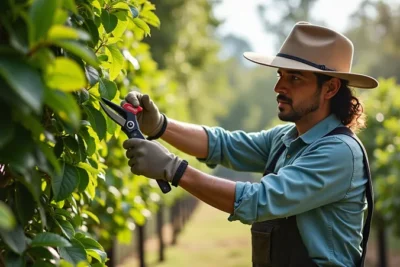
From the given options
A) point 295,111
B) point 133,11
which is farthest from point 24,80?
point 295,111

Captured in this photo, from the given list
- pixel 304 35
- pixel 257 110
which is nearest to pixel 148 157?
pixel 304 35

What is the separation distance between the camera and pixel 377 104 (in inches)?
440

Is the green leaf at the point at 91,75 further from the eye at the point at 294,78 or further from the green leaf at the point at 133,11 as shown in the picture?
the eye at the point at 294,78

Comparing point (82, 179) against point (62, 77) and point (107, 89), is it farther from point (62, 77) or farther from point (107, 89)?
point (62, 77)

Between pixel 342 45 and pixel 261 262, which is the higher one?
pixel 342 45

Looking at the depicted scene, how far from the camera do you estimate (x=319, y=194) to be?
3260 mm

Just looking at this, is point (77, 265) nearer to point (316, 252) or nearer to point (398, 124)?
point (316, 252)

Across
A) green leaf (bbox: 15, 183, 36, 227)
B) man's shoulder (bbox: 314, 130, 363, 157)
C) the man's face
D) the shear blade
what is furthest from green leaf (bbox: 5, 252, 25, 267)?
the man's face

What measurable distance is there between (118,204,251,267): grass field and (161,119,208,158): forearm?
1004 centimetres

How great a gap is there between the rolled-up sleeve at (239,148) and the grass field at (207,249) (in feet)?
32.6

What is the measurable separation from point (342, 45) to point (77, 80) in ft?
8.15

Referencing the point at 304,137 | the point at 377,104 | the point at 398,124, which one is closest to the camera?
the point at 304,137

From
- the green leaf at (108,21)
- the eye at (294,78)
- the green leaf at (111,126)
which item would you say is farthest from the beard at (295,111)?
the green leaf at (108,21)

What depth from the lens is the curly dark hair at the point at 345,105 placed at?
3789 mm
